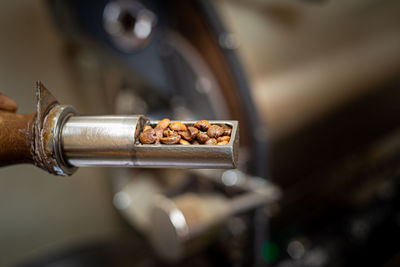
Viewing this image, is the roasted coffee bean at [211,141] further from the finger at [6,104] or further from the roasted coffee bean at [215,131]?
the finger at [6,104]

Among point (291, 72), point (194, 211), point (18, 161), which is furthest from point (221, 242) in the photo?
point (18, 161)

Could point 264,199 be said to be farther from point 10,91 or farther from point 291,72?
point 10,91

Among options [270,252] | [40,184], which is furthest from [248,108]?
[40,184]

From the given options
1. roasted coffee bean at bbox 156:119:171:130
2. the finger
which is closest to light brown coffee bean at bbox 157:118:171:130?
roasted coffee bean at bbox 156:119:171:130

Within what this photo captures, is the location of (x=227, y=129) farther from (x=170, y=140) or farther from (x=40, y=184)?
(x=40, y=184)

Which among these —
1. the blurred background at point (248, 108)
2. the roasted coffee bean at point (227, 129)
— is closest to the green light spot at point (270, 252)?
the blurred background at point (248, 108)

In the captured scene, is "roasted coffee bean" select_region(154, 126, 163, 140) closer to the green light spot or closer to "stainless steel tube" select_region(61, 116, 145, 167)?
"stainless steel tube" select_region(61, 116, 145, 167)
